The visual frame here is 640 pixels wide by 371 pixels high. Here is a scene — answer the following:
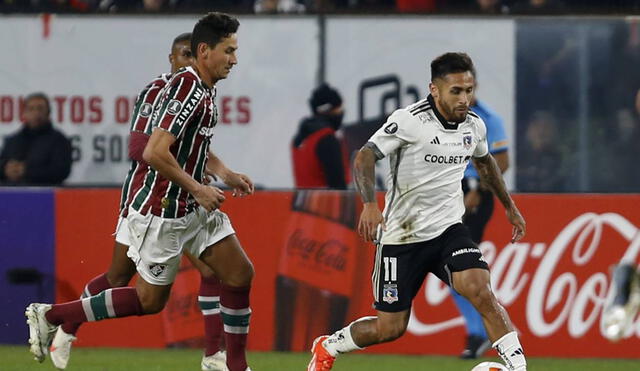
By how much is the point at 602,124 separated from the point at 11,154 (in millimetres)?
5036

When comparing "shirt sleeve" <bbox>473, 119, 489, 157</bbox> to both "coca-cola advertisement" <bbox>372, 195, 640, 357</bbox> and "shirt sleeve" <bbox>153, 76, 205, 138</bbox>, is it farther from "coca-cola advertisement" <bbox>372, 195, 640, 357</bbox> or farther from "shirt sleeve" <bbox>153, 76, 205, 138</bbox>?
"coca-cola advertisement" <bbox>372, 195, 640, 357</bbox>

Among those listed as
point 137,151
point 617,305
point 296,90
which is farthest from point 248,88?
point 617,305

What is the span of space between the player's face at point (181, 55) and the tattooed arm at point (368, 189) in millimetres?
1903

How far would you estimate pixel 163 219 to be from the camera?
8.65 meters

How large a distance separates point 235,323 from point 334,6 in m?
5.30

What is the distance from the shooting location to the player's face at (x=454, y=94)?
8281mm

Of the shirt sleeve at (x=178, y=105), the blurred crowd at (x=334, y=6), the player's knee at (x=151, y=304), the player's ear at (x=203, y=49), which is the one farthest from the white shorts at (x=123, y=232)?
the blurred crowd at (x=334, y=6)

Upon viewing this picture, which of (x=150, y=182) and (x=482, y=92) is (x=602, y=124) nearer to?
(x=482, y=92)

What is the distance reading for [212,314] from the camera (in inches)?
383

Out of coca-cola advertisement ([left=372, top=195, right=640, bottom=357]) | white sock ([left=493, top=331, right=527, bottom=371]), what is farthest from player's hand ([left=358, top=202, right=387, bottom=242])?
coca-cola advertisement ([left=372, top=195, right=640, bottom=357])

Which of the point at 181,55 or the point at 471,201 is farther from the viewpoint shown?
the point at 471,201

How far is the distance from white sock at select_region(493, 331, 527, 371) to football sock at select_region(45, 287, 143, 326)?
2.04 metres

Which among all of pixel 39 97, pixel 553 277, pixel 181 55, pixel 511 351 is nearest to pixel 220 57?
pixel 181 55

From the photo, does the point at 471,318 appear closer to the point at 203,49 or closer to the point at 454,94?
the point at 454,94
